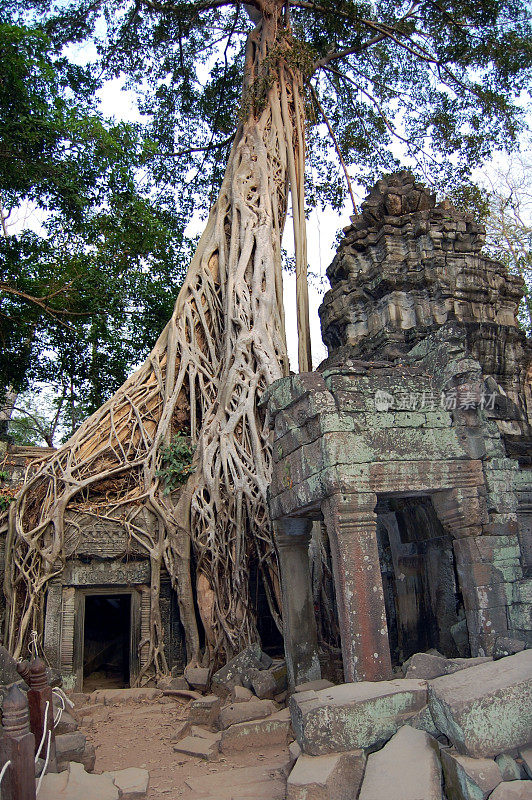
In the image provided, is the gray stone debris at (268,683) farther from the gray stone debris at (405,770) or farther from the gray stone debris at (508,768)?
the gray stone debris at (508,768)

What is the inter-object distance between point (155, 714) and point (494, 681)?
4.17 m

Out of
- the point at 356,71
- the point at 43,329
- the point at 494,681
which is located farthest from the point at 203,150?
the point at 494,681

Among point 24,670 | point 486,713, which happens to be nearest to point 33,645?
Result: point 24,670

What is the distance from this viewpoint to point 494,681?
2.98m

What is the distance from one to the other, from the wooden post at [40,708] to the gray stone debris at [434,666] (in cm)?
228

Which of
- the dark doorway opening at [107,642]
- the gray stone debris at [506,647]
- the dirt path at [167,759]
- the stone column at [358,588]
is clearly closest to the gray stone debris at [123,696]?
the dirt path at [167,759]

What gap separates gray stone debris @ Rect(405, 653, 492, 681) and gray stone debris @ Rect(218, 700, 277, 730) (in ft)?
4.72

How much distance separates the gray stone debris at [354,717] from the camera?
315 centimetres

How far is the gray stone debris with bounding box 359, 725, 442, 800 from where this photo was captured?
8.55 feet

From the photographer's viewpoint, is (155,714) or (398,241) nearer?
(155,714)

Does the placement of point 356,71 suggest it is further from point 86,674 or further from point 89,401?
point 86,674

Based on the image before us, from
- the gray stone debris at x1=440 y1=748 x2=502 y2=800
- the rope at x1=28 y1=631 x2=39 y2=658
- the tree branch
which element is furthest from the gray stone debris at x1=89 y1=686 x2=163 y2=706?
the tree branch

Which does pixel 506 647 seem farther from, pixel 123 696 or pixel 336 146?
pixel 336 146

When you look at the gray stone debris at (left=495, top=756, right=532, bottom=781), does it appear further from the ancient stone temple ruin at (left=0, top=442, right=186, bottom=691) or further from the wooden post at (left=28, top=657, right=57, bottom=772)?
the ancient stone temple ruin at (left=0, top=442, right=186, bottom=691)
